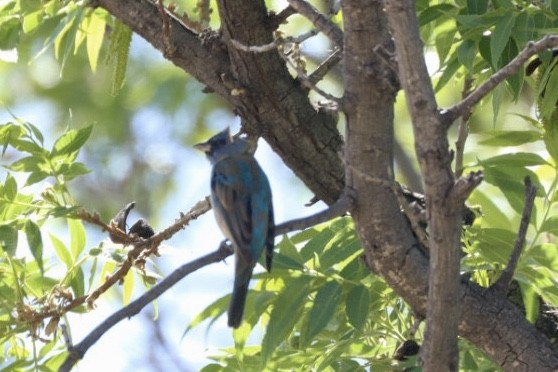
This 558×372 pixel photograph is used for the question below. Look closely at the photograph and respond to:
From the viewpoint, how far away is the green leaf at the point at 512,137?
3.78m

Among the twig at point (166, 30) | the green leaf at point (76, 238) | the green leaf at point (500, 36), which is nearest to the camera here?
the green leaf at point (500, 36)

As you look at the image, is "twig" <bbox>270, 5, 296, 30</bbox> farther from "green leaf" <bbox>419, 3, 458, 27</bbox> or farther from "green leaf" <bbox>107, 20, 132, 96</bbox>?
"green leaf" <bbox>107, 20, 132, 96</bbox>

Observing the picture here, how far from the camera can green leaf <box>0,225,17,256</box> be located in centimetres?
354

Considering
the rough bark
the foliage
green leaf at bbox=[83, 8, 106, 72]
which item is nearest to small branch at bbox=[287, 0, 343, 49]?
the rough bark

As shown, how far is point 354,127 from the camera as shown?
3168 mm

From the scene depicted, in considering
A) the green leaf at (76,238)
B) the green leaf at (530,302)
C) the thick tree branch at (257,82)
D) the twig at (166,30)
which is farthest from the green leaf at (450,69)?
the green leaf at (76,238)

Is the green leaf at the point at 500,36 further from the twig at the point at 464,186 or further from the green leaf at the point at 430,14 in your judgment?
the twig at the point at 464,186

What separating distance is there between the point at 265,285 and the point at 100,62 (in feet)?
13.4

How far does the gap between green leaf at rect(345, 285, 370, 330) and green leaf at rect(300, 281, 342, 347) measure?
5 centimetres

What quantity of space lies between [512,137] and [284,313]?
3.47ft

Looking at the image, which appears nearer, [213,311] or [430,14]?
[430,14]

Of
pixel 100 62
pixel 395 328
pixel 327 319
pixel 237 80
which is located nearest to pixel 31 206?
pixel 237 80

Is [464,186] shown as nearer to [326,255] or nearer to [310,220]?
[310,220]

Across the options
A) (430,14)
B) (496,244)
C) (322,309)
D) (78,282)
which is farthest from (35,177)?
(496,244)
